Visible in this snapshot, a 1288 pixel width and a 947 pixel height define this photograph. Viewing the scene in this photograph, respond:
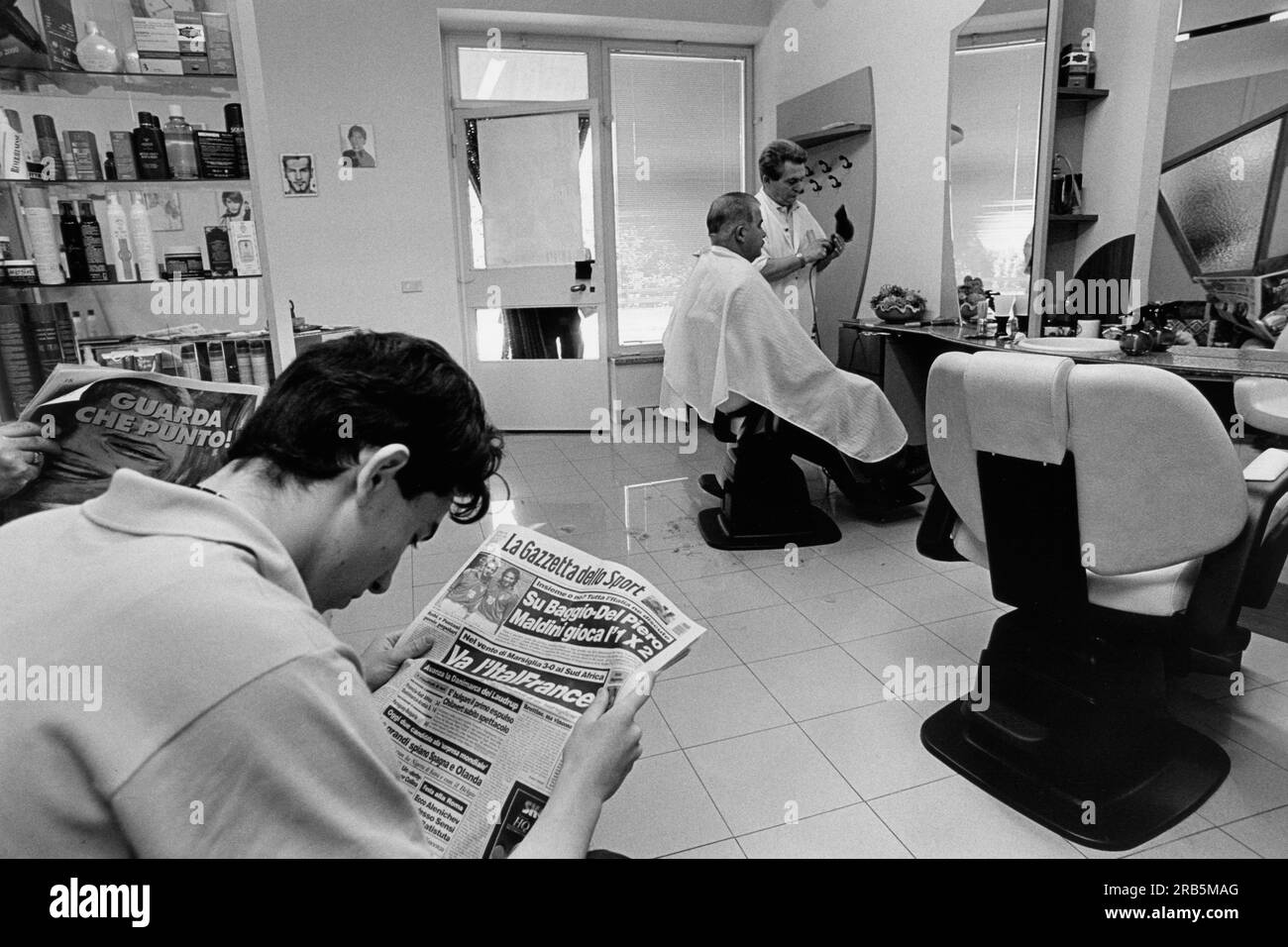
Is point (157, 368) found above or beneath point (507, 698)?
above

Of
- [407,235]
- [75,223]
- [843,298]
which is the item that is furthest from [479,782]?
[407,235]

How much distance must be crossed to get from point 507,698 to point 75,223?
1.83 m

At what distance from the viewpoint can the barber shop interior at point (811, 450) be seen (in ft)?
3.05

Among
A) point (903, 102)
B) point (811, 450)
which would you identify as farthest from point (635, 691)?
point (903, 102)

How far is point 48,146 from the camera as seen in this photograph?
1908 mm

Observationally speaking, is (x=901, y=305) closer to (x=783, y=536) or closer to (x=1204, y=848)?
(x=783, y=536)

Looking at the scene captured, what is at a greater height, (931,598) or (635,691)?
(635,691)

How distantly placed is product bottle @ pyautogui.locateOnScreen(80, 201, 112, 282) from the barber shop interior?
1 centimetres

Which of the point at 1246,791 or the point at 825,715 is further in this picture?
the point at 825,715

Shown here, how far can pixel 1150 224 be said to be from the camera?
2.88 metres

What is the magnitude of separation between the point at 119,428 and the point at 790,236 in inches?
136

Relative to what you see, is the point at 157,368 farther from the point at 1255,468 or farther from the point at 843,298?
the point at 843,298

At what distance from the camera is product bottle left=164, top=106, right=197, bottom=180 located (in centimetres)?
197

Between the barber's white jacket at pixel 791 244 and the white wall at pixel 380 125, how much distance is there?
2.10 m
